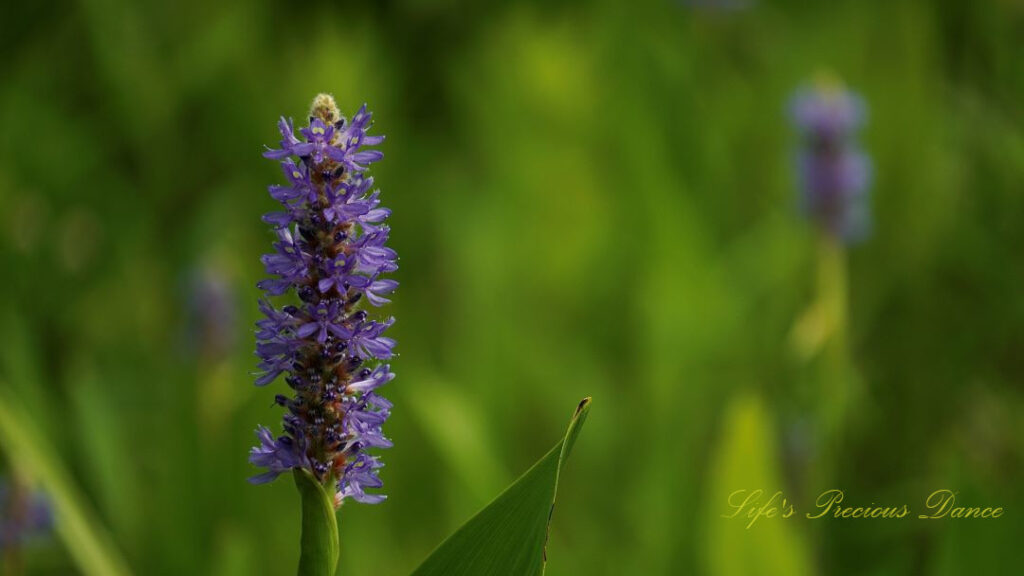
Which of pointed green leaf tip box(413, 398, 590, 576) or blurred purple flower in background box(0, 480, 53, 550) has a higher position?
blurred purple flower in background box(0, 480, 53, 550)

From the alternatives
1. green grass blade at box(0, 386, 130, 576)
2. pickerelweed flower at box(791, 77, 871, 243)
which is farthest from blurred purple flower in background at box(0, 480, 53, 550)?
pickerelweed flower at box(791, 77, 871, 243)

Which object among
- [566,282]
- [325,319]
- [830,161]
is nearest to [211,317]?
[566,282]

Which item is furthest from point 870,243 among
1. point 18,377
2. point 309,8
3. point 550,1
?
point 309,8

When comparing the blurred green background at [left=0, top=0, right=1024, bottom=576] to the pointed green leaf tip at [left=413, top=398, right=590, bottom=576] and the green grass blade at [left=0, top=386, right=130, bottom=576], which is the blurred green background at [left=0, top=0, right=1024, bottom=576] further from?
the pointed green leaf tip at [left=413, top=398, right=590, bottom=576]

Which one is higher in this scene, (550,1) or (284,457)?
(550,1)

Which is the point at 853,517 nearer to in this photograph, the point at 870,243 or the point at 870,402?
the point at 870,402

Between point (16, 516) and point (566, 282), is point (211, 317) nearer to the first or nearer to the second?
point (16, 516)

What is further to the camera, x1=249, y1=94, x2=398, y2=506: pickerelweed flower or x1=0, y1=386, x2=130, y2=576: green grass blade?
x1=0, y1=386, x2=130, y2=576: green grass blade
